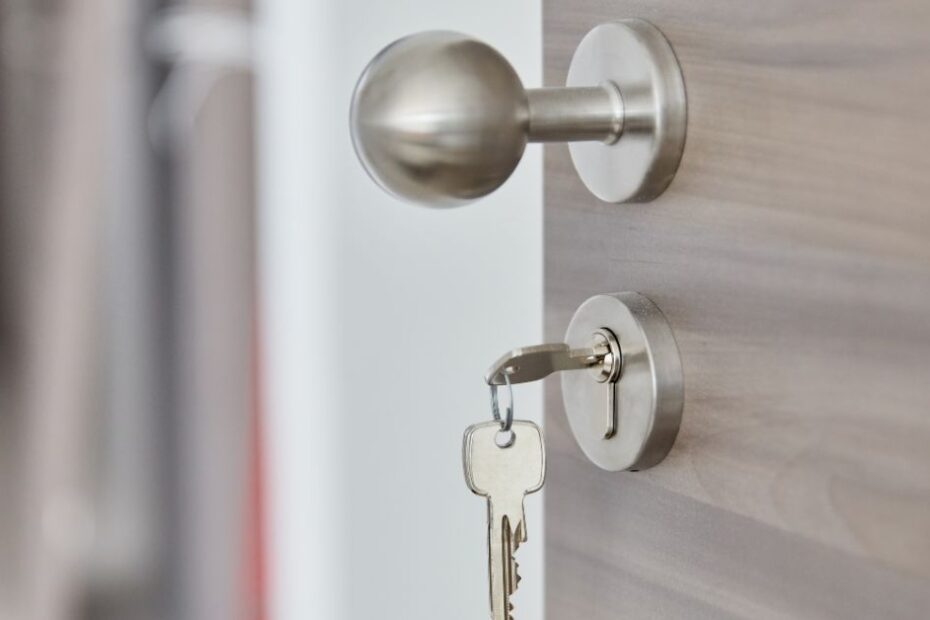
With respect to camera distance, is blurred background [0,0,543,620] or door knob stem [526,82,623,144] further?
blurred background [0,0,543,620]

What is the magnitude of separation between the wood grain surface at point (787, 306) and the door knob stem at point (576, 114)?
20 mm

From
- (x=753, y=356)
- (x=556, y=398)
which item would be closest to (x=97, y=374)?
(x=556, y=398)

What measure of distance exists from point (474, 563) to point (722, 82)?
1.62 ft

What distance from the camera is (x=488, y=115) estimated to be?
0.82 ft

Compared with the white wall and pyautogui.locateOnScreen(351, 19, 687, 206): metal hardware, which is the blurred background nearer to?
the white wall

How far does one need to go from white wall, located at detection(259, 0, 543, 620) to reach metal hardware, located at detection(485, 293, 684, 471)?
0.31 m

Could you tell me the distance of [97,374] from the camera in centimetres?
105

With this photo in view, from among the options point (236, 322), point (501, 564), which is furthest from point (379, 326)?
point (501, 564)

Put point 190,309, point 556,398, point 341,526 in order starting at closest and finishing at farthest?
point 556,398 → point 341,526 → point 190,309

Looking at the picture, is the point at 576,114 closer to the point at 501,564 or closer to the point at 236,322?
the point at 501,564

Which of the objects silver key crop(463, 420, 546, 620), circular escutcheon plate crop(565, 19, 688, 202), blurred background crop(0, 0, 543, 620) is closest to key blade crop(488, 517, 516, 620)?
silver key crop(463, 420, 546, 620)

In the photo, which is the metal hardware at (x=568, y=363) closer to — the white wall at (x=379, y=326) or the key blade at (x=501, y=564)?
the key blade at (x=501, y=564)

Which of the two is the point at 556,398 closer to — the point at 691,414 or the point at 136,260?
the point at 691,414

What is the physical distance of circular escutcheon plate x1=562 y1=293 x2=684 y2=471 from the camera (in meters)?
0.28
